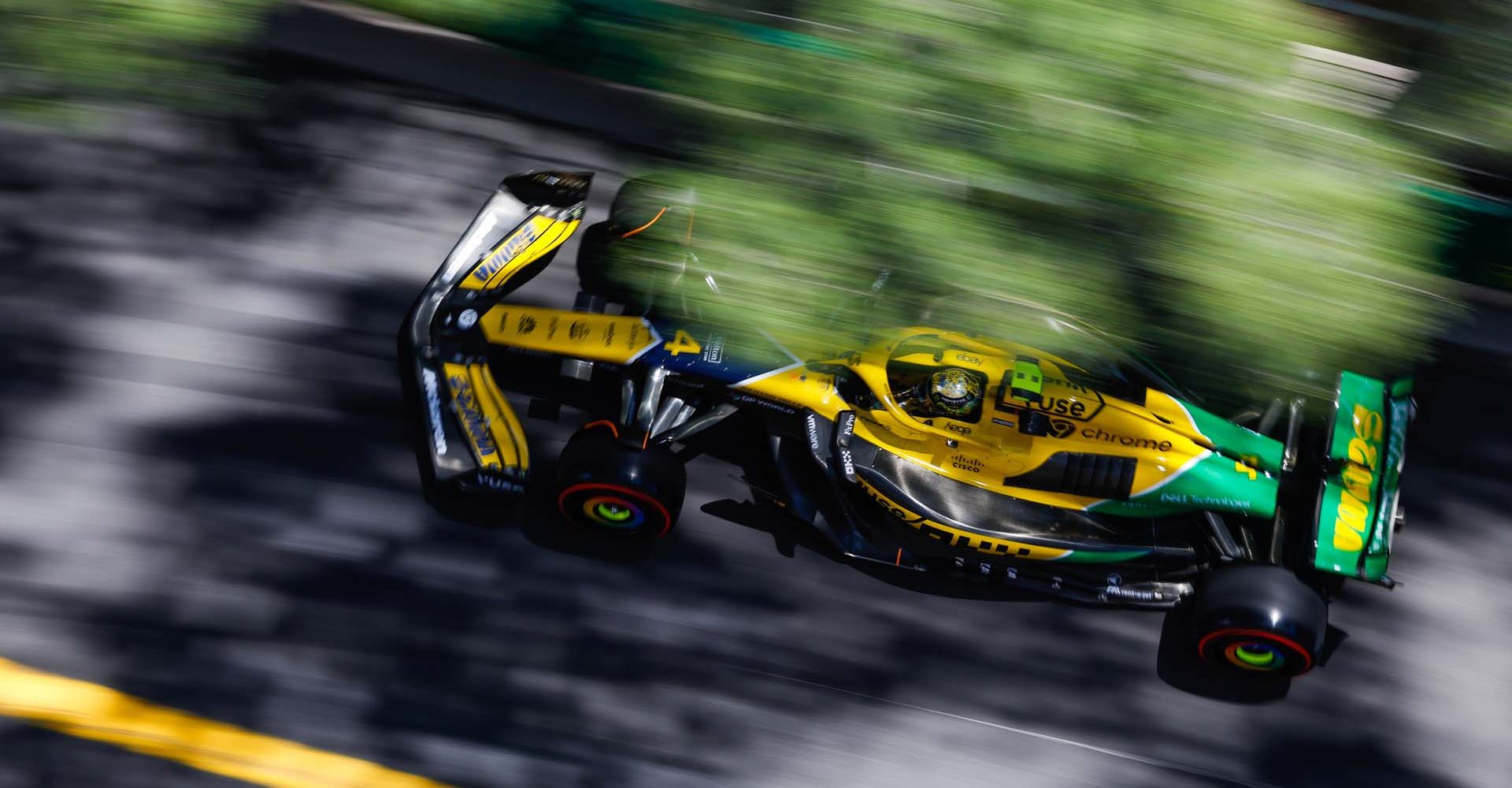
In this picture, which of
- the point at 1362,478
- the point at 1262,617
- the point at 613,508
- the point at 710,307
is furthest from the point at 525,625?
the point at 1362,478

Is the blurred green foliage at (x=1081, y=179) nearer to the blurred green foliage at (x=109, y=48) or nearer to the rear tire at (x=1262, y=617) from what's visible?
the blurred green foliage at (x=109, y=48)

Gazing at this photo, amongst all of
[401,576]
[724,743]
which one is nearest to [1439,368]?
[724,743]

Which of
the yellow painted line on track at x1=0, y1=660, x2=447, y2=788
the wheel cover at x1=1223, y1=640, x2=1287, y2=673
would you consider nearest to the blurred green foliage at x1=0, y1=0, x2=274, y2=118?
the yellow painted line on track at x1=0, y1=660, x2=447, y2=788

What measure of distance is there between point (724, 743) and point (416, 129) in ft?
8.62

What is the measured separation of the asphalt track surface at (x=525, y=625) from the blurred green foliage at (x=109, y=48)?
1475 mm

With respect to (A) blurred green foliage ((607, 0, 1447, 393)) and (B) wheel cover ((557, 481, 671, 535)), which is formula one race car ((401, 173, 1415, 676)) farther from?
(A) blurred green foliage ((607, 0, 1447, 393))

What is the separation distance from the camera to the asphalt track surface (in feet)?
9.73

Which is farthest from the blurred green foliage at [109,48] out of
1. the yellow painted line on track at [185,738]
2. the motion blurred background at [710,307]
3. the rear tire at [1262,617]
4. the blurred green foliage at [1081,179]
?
the rear tire at [1262,617]

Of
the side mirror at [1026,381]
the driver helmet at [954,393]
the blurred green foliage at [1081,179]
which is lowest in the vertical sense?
the blurred green foliage at [1081,179]

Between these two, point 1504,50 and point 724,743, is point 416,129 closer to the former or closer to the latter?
point 724,743

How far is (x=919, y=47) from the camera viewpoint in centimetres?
171

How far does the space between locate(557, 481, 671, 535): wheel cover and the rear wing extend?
178cm

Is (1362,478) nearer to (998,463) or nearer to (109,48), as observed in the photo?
(998,463)

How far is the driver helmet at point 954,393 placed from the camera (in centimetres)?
298
